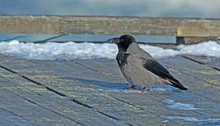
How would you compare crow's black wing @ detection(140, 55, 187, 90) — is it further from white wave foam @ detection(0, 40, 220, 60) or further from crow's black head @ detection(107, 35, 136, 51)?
white wave foam @ detection(0, 40, 220, 60)

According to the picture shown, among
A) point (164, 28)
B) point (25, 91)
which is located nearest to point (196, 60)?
point (164, 28)

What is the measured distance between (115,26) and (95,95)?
2612mm

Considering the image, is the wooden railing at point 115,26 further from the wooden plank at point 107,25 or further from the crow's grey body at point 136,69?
the crow's grey body at point 136,69

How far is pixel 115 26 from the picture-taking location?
10102 mm

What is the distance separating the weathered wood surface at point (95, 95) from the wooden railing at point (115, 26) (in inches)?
30.4

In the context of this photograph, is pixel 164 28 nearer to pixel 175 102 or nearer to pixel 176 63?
Answer: pixel 176 63

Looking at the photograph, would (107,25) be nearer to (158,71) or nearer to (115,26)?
(115,26)

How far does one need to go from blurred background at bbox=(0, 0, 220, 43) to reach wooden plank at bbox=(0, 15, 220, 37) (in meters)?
6.81

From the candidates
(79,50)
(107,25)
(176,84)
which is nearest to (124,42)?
(176,84)

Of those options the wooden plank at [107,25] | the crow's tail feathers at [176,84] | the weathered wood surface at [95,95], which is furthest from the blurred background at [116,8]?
the crow's tail feathers at [176,84]

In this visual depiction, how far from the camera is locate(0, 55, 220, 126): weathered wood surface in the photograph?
21.9 ft

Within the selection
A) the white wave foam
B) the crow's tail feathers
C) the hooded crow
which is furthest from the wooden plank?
the crow's tail feathers

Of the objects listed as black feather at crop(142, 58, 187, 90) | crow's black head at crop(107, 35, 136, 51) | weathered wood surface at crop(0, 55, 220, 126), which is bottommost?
weathered wood surface at crop(0, 55, 220, 126)

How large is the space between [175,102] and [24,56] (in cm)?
226
